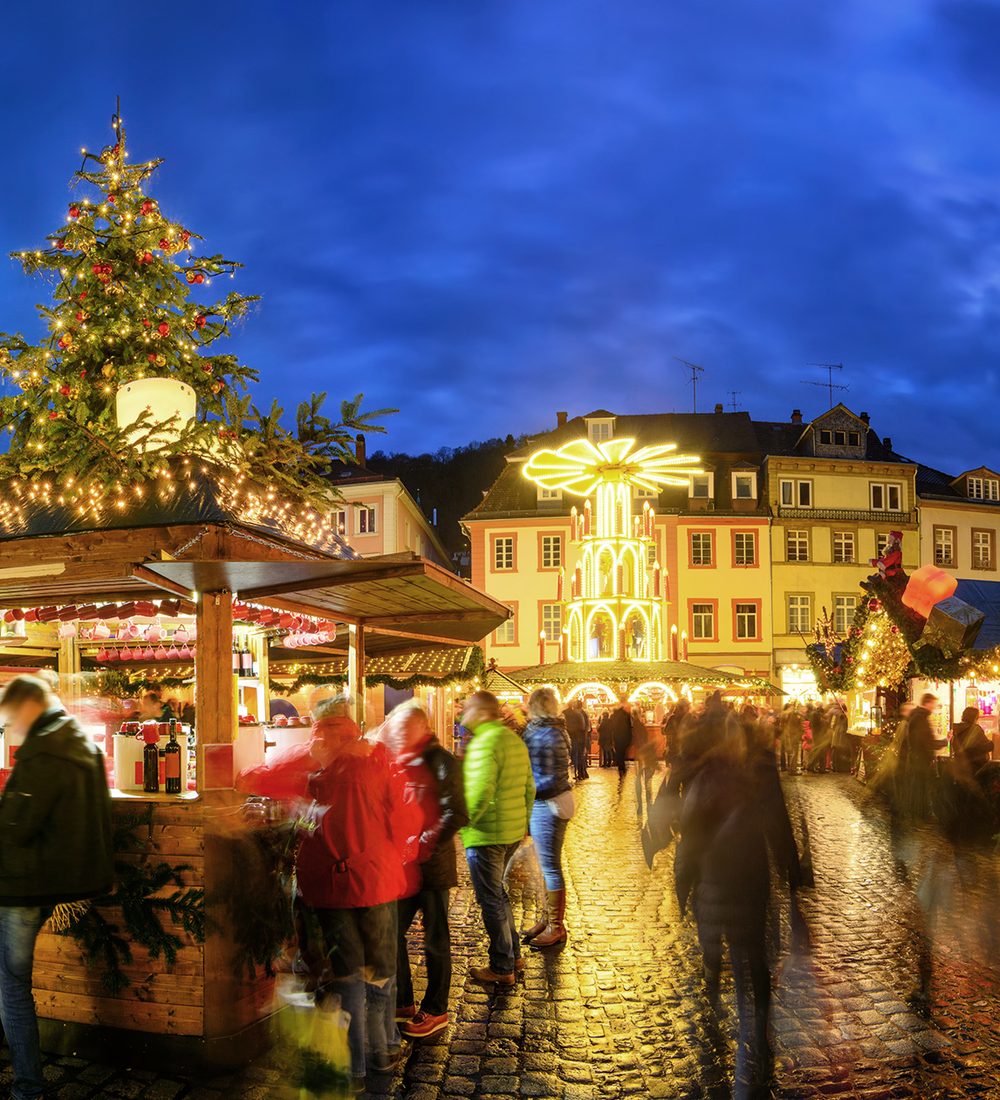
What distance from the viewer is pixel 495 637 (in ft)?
124

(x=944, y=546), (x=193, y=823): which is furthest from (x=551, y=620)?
(x=193, y=823)

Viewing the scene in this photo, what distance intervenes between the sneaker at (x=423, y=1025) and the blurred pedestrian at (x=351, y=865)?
2.05 ft

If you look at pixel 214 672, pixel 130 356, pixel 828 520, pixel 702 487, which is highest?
pixel 702 487

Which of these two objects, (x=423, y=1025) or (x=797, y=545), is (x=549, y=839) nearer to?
(x=423, y=1025)

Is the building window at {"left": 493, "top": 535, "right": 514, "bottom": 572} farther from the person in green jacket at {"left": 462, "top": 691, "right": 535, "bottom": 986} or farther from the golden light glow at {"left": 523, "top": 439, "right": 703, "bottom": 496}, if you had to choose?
the person in green jacket at {"left": 462, "top": 691, "right": 535, "bottom": 986}

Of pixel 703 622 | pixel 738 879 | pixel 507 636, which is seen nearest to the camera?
pixel 738 879

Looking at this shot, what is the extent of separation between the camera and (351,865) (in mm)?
4172

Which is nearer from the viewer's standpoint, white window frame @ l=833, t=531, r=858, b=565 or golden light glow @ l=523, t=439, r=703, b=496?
golden light glow @ l=523, t=439, r=703, b=496

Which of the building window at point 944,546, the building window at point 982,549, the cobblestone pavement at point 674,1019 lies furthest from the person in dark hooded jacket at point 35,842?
the building window at point 982,549

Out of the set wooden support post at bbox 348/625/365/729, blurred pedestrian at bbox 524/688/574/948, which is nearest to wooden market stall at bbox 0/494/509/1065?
blurred pedestrian at bbox 524/688/574/948

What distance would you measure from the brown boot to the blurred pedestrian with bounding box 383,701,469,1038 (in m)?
1.74

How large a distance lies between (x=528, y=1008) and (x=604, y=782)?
14.8m

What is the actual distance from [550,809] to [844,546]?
35.6 m

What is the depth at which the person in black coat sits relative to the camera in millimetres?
4141
